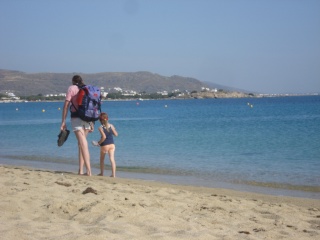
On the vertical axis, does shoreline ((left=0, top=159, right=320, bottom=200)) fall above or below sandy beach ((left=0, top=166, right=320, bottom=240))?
below

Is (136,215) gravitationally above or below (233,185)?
above

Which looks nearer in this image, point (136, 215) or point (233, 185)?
point (136, 215)

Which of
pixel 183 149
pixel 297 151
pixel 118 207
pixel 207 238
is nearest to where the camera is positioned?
pixel 207 238

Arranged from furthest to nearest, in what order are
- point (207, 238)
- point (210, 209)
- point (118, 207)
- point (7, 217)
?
1. point (210, 209)
2. point (118, 207)
3. point (7, 217)
4. point (207, 238)

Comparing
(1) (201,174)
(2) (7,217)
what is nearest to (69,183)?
(2) (7,217)

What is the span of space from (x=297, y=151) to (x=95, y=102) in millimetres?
10146

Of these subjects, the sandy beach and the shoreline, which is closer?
the sandy beach

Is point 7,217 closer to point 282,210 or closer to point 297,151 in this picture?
point 282,210

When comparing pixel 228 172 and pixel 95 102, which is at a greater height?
pixel 95 102

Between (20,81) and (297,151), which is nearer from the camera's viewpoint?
(297,151)

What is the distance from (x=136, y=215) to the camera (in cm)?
557

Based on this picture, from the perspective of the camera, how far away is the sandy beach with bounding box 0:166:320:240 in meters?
4.90

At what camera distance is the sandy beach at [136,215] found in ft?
16.1

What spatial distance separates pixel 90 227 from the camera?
5.00m
